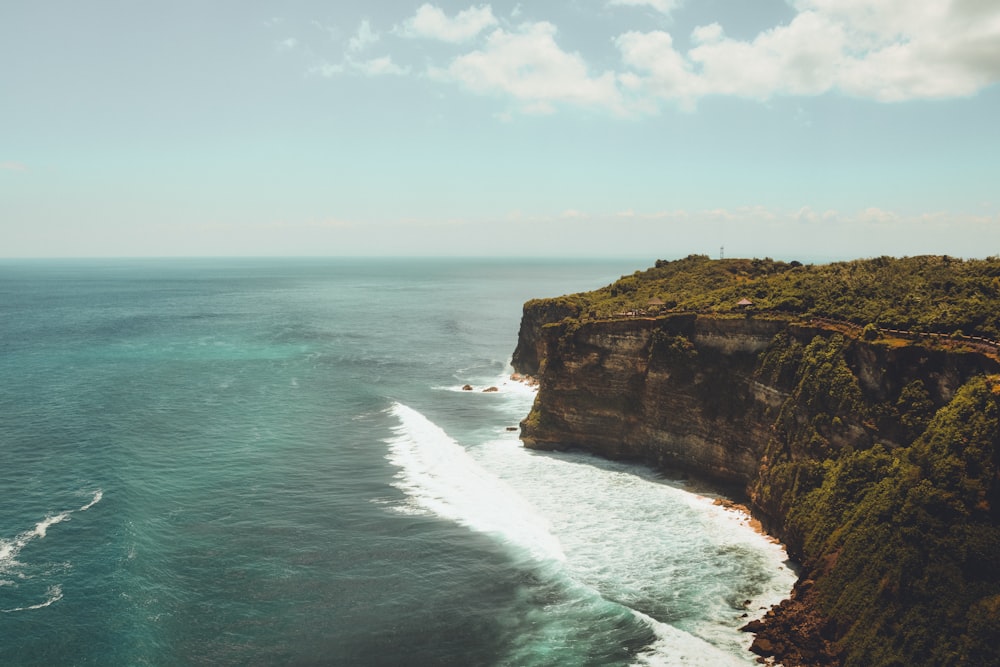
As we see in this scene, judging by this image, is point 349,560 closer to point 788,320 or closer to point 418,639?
point 418,639

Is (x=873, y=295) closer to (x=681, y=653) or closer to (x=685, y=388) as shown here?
(x=685, y=388)

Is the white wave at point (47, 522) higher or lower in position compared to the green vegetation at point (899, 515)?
lower

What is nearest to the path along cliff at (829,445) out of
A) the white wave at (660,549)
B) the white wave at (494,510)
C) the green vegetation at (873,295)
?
the white wave at (660,549)

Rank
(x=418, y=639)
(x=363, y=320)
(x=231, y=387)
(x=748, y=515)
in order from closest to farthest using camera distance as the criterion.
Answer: (x=418, y=639), (x=748, y=515), (x=231, y=387), (x=363, y=320)

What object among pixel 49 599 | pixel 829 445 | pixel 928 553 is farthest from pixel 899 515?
pixel 49 599

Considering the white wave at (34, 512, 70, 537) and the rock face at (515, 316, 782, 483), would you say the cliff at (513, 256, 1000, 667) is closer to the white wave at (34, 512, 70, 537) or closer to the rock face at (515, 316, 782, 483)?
the rock face at (515, 316, 782, 483)

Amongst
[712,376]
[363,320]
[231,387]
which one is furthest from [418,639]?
[363,320]

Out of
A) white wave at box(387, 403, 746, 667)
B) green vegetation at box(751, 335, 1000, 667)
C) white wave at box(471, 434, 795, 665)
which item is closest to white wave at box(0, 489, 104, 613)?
white wave at box(387, 403, 746, 667)

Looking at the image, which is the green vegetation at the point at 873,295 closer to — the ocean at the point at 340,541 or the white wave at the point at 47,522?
the ocean at the point at 340,541
